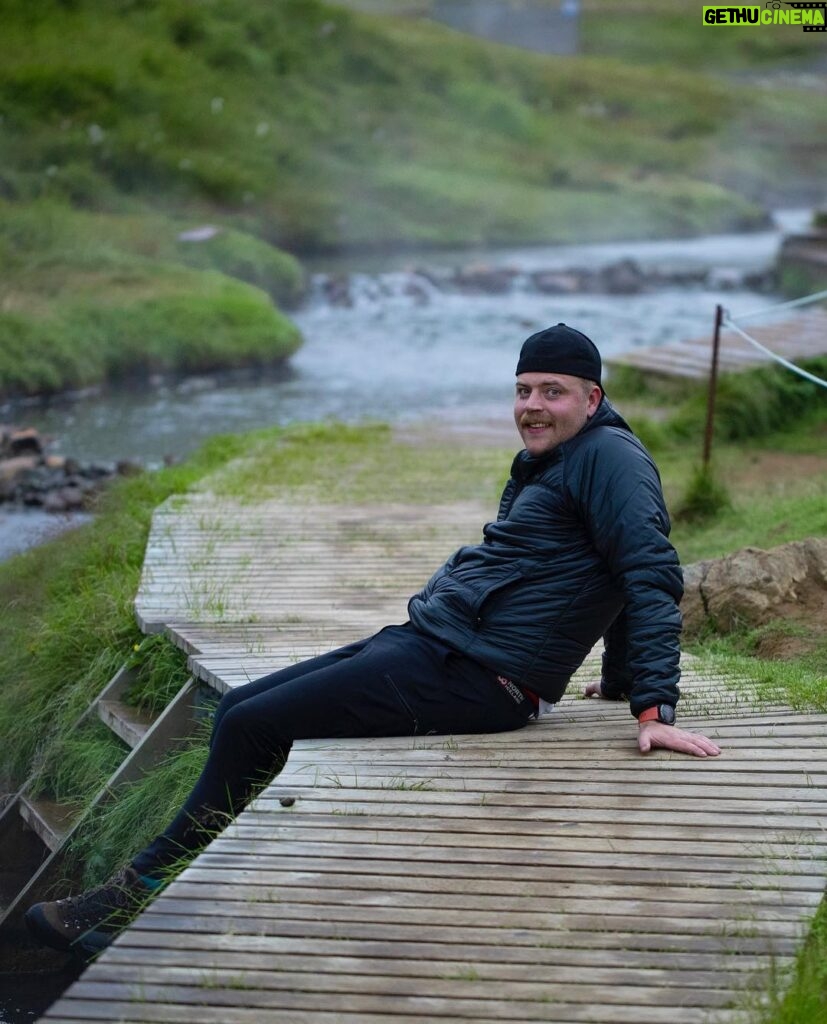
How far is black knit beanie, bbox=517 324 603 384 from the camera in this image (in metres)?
4.38

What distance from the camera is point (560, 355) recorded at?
172 inches

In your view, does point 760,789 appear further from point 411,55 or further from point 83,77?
point 411,55

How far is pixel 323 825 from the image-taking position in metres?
3.90

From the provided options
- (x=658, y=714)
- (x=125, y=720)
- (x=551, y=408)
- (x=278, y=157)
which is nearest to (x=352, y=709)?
(x=658, y=714)

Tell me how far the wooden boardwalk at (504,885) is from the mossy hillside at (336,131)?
23.2 m

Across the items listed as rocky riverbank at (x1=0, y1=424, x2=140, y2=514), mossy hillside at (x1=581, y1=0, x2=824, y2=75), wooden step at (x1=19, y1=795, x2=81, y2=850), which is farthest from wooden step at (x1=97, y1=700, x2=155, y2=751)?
mossy hillside at (x1=581, y1=0, x2=824, y2=75)

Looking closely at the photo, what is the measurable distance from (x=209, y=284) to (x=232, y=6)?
19929mm

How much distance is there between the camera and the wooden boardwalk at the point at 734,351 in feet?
40.6

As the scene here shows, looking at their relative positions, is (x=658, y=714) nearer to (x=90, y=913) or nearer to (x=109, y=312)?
(x=90, y=913)

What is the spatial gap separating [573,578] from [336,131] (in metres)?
33.6

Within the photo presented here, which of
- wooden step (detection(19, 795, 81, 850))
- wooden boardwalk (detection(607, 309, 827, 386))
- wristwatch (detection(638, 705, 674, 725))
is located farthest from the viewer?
wooden boardwalk (detection(607, 309, 827, 386))

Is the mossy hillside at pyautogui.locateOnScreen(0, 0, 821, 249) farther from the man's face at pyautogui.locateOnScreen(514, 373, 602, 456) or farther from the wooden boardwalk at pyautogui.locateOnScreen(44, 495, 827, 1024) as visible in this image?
the wooden boardwalk at pyautogui.locateOnScreen(44, 495, 827, 1024)

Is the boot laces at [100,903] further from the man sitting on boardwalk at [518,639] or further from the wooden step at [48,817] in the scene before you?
the wooden step at [48,817]

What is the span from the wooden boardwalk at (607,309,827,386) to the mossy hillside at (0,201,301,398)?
650 centimetres
